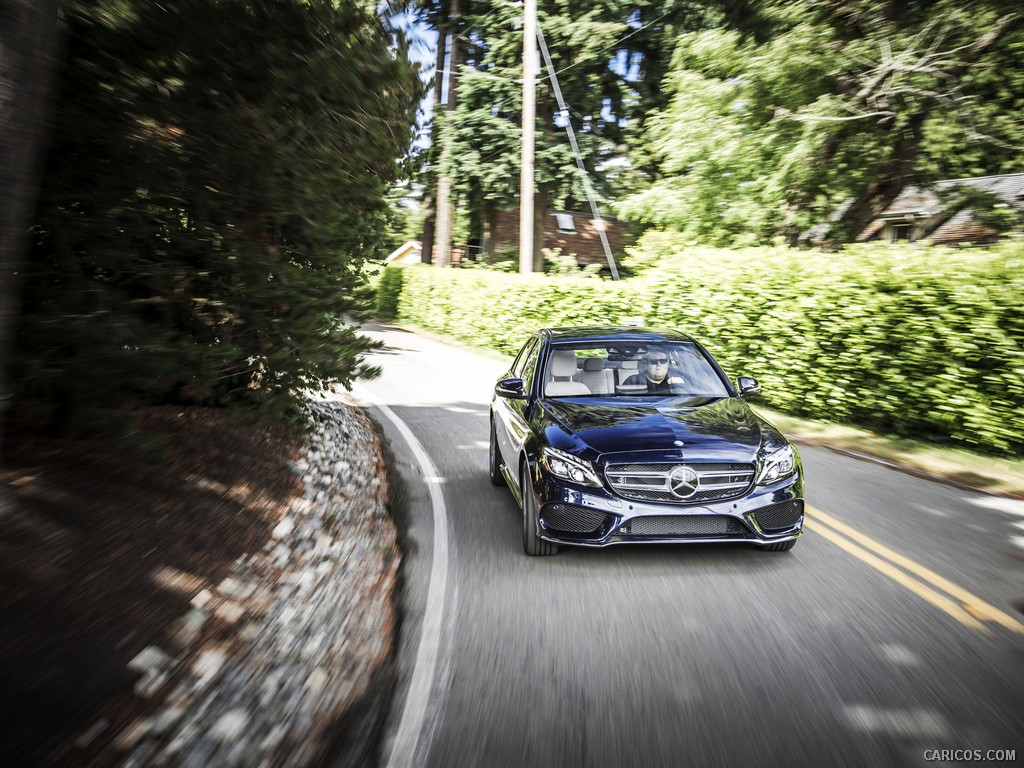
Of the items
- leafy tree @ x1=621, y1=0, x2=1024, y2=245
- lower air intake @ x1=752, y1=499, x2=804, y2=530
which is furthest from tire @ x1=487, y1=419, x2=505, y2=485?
leafy tree @ x1=621, y1=0, x2=1024, y2=245

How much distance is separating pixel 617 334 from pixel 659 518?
2241 millimetres

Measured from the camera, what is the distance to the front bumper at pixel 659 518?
471cm

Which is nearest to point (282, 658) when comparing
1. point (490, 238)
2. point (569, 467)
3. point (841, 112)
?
point (569, 467)

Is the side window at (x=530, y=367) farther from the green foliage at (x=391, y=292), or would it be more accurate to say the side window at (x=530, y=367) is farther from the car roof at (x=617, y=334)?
the green foliage at (x=391, y=292)

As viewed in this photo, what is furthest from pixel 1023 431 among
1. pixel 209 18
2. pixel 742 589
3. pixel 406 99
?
pixel 209 18

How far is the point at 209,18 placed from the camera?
12.9 feet

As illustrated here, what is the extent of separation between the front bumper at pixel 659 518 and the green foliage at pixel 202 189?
95.1 inches

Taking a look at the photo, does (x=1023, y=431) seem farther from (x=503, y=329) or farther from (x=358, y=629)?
(x=503, y=329)

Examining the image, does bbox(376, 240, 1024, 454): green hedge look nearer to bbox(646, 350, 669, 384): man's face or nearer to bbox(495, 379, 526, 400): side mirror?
bbox(646, 350, 669, 384): man's face

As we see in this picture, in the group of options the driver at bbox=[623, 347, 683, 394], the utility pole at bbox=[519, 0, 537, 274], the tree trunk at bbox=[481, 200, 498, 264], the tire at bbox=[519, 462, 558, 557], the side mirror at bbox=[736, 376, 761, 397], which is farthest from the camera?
the tree trunk at bbox=[481, 200, 498, 264]

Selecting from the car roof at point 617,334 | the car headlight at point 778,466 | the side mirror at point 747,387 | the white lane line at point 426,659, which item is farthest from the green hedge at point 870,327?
the white lane line at point 426,659

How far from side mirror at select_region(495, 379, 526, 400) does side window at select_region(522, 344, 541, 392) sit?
0.12 m

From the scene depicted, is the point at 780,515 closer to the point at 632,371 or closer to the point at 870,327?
the point at 632,371

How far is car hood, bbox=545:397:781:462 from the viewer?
4780 millimetres
